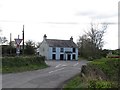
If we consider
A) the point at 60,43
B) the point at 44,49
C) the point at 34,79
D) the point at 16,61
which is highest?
the point at 60,43

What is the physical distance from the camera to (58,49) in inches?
3337

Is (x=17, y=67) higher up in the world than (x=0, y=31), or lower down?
lower down

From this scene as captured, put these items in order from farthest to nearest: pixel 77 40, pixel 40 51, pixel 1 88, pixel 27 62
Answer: pixel 77 40, pixel 40 51, pixel 27 62, pixel 1 88

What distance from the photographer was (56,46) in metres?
84.7

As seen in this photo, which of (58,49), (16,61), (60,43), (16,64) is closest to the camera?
(16,64)

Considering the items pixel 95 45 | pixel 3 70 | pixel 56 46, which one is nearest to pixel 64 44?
pixel 56 46

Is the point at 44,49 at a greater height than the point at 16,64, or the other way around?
the point at 44,49

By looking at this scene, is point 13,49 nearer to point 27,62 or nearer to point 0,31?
point 0,31

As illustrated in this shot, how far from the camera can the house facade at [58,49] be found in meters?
83.7

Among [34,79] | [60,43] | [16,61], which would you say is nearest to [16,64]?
[16,61]

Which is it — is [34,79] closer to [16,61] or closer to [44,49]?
[16,61]

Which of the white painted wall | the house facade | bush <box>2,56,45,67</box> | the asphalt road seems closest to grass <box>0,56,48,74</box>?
bush <box>2,56,45,67</box>

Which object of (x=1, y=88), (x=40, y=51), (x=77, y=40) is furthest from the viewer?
(x=77, y=40)

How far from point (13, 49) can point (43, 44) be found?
31646mm
